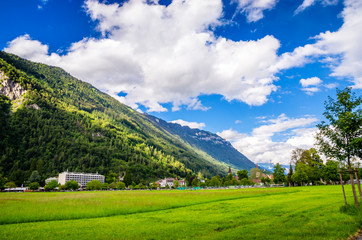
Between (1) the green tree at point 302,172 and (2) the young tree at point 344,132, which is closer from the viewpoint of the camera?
(2) the young tree at point 344,132

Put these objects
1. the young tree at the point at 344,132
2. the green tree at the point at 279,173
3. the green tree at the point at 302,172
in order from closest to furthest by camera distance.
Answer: the young tree at the point at 344,132
the green tree at the point at 302,172
the green tree at the point at 279,173

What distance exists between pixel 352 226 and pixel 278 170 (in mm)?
130510

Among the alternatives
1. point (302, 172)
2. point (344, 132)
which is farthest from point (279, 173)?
point (344, 132)

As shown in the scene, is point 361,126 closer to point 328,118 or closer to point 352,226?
point 328,118

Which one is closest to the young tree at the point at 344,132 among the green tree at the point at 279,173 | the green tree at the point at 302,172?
the green tree at the point at 302,172

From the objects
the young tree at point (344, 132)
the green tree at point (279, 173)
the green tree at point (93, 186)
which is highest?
the young tree at point (344, 132)

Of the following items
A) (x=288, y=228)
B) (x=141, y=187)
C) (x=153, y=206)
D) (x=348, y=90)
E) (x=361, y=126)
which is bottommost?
(x=141, y=187)

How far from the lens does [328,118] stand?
62.7ft

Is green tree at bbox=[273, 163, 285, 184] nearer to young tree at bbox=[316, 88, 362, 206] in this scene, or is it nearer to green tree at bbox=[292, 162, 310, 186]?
green tree at bbox=[292, 162, 310, 186]

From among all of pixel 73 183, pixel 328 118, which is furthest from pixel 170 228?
pixel 73 183

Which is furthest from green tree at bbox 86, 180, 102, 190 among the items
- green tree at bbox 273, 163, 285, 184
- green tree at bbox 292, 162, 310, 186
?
green tree at bbox 292, 162, 310, 186

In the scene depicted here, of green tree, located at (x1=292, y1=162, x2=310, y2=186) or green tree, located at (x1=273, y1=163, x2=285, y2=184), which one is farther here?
green tree, located at (x1=273, y1=163, x2=285, y2=184)

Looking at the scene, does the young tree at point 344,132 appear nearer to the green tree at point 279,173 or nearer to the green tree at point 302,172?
the green tree at point 302,172

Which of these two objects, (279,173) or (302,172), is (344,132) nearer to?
(302,172)
